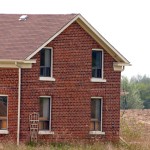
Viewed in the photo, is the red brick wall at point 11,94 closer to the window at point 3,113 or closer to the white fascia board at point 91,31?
the window at point 3,113

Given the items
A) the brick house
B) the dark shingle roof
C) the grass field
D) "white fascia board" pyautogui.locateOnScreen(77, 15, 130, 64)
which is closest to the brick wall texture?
the brick house

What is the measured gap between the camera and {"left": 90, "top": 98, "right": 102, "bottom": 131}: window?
47812 millimetres

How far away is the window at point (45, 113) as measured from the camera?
1807 inches

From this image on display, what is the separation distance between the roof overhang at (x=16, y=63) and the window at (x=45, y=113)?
1.95 m

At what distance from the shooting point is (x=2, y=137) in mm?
44906

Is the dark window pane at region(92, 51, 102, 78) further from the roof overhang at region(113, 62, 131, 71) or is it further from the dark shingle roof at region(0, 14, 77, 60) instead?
the dark shingle roof at region(0, 14, 77, 60)

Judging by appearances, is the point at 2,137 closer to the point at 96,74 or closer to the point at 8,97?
the point at 8,97

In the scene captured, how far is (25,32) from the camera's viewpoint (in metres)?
47.5

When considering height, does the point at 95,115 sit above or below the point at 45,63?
below

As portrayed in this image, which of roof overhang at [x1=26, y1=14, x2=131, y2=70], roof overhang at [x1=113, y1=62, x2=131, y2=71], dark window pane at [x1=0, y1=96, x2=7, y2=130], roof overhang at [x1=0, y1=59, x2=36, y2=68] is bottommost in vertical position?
dark window pane at [x1=0, y1=96, x2=7, y2=130]

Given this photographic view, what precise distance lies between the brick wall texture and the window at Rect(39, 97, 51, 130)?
23 centimetres

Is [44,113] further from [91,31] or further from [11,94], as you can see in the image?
[91,31]

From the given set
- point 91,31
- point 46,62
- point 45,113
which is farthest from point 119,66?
point 45,113

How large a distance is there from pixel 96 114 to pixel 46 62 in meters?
3.89
